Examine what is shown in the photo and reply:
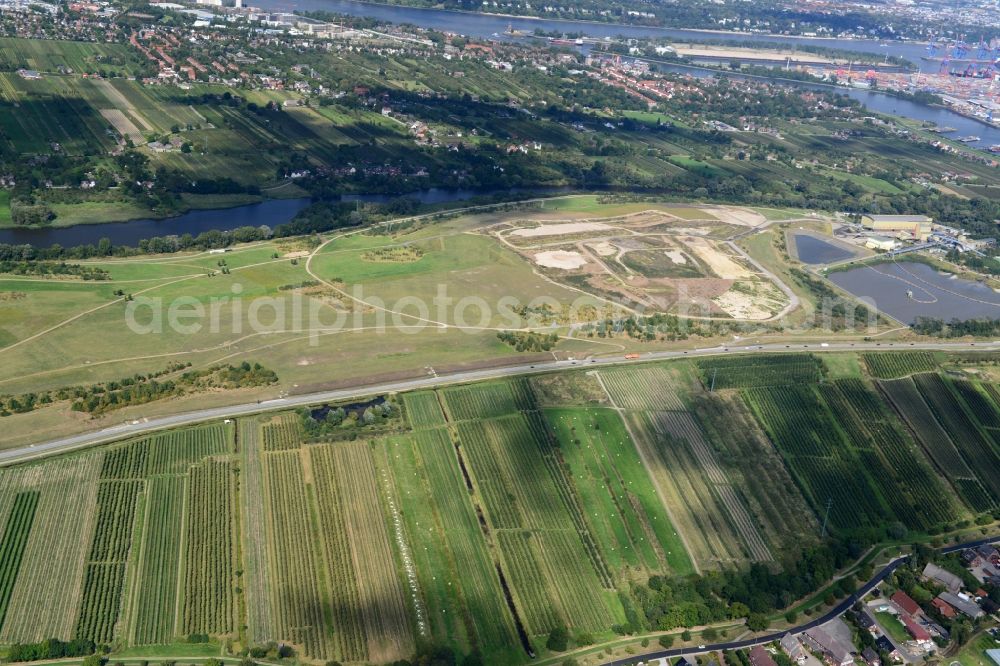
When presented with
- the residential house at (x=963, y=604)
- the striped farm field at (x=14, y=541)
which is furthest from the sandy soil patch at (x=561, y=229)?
the striped farm field at (x=14, y=541)

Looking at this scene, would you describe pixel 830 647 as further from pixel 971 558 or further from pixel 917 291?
→ pixel 917 291

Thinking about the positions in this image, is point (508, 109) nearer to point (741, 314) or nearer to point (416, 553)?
point (741, 314)

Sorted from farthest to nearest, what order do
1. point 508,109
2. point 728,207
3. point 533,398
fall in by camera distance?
1. point 508,109
2. point 728,207
3. point 533,398

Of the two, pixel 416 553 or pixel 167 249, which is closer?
pixel 416 553

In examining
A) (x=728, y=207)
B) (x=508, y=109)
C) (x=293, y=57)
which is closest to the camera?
(x=728, y=207)

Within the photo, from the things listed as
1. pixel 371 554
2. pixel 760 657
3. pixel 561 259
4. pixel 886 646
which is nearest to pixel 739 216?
pixel 561 259

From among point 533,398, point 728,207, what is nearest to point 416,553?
point 533,398

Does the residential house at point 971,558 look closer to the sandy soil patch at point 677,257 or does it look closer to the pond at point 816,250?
the sandy soil patch at point 677,257
